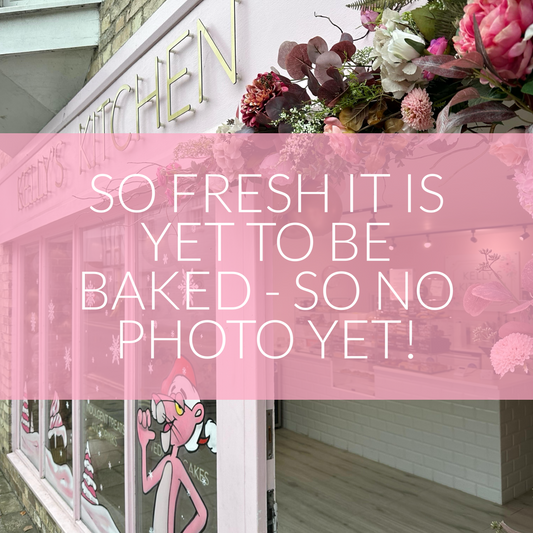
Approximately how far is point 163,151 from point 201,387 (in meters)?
1.01

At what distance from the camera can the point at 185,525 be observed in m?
2.22

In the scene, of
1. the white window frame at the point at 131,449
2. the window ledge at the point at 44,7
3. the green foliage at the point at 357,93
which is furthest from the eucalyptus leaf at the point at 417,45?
the window ledge at the point at 44,7

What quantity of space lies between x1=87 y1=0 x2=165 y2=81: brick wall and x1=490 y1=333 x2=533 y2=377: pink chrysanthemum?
2.24 m

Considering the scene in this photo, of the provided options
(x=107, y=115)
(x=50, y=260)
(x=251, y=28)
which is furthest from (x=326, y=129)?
(x=50, y=260)

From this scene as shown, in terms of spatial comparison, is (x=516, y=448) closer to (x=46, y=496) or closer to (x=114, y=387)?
(x=114, y=387)

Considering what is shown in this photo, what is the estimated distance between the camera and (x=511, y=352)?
27.8 inches

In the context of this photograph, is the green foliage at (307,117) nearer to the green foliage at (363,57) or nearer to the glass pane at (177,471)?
the green foliage at (363,57)

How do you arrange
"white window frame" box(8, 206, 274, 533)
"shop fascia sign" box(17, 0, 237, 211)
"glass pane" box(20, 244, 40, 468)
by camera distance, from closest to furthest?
"white window frame" box(8, 206, 274, 533)
"shop fascia sign" box(17, 0, 237, 211)
"glass pane" box(20, 244, 40, 468)

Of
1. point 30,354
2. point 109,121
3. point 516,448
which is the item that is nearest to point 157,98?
point 109,121

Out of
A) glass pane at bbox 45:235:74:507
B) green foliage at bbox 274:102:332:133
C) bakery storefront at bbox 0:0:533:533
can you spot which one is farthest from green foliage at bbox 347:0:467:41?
glass pane at bbox 45:235:74:507

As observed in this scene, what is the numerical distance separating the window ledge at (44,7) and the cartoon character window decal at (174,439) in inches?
92.4

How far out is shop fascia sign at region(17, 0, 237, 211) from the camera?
6.30 ft

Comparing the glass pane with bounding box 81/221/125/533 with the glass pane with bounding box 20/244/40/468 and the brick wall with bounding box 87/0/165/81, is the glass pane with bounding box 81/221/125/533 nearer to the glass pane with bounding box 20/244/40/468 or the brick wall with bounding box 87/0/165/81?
the brick wall with bounding box 87/0/165/81

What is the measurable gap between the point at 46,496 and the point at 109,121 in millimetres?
2991
